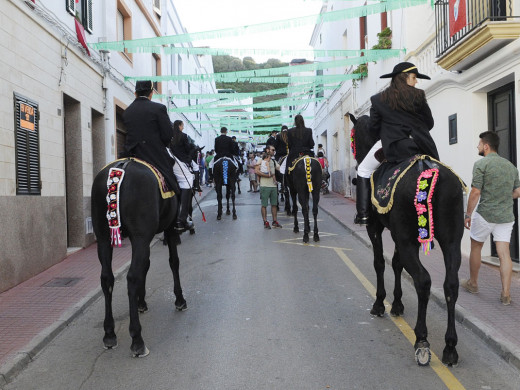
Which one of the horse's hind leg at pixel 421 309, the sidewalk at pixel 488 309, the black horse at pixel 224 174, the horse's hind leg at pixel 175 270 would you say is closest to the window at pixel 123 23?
the black horse at pixel 224 174

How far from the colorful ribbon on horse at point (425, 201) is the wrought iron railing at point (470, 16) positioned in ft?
13.8

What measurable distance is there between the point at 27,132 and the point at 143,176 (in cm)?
412

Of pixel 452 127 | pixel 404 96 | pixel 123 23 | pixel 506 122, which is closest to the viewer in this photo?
pixel 404 96

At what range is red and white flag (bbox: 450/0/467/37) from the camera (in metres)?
8.56

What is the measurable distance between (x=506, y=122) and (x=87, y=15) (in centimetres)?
860

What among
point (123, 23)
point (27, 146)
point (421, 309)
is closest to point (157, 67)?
point (123, 23)

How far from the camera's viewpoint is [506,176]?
6.02 metres

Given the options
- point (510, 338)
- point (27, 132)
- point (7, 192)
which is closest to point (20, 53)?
point (27, 132)

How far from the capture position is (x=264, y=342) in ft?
15.9

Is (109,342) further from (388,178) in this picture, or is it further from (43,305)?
(388,178)

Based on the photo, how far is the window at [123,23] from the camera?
48.0 feet

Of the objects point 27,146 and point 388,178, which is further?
point 27,146

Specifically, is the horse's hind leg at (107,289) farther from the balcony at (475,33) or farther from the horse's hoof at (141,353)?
the balcony at (475,33)

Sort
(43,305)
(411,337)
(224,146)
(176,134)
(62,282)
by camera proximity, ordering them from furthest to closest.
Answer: (224,146) < (176,134) < (62,282) < (43,305) < (411,337)
